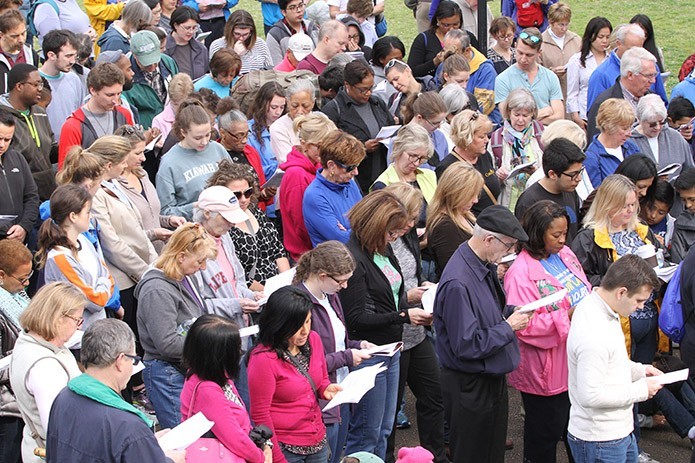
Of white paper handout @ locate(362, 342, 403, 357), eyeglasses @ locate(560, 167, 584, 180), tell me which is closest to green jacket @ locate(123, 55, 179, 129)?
eyeglasses @ locate(560, 167, 584, 180)

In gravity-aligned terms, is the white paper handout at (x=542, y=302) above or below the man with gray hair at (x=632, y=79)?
above

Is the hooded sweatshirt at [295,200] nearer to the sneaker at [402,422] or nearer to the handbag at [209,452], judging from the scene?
the sneaker at [402,422]

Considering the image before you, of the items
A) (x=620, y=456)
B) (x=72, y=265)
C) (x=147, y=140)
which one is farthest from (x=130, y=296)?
(x=620, y=456)

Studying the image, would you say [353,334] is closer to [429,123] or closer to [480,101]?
[429,123]

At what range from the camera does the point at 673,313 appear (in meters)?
7.41

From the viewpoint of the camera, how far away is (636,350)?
7.94 metres

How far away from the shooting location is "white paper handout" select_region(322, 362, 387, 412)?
18.9 feet

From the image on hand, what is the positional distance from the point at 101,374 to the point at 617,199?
4359 mm

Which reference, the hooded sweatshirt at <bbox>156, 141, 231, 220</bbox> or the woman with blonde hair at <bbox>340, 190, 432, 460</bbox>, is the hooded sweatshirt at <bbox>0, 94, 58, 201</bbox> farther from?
the woman with blonde hair at <bbox>340, 190, 432, 460</bbox>

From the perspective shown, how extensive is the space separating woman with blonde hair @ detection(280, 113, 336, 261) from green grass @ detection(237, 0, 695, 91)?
40.3 feet

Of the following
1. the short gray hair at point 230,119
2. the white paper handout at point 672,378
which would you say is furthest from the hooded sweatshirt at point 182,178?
the white paper handout at point 672,378

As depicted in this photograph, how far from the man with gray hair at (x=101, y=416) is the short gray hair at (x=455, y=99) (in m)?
5.63

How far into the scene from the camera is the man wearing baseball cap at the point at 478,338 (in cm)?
610

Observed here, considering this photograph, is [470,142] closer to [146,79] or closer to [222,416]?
[146,79]
